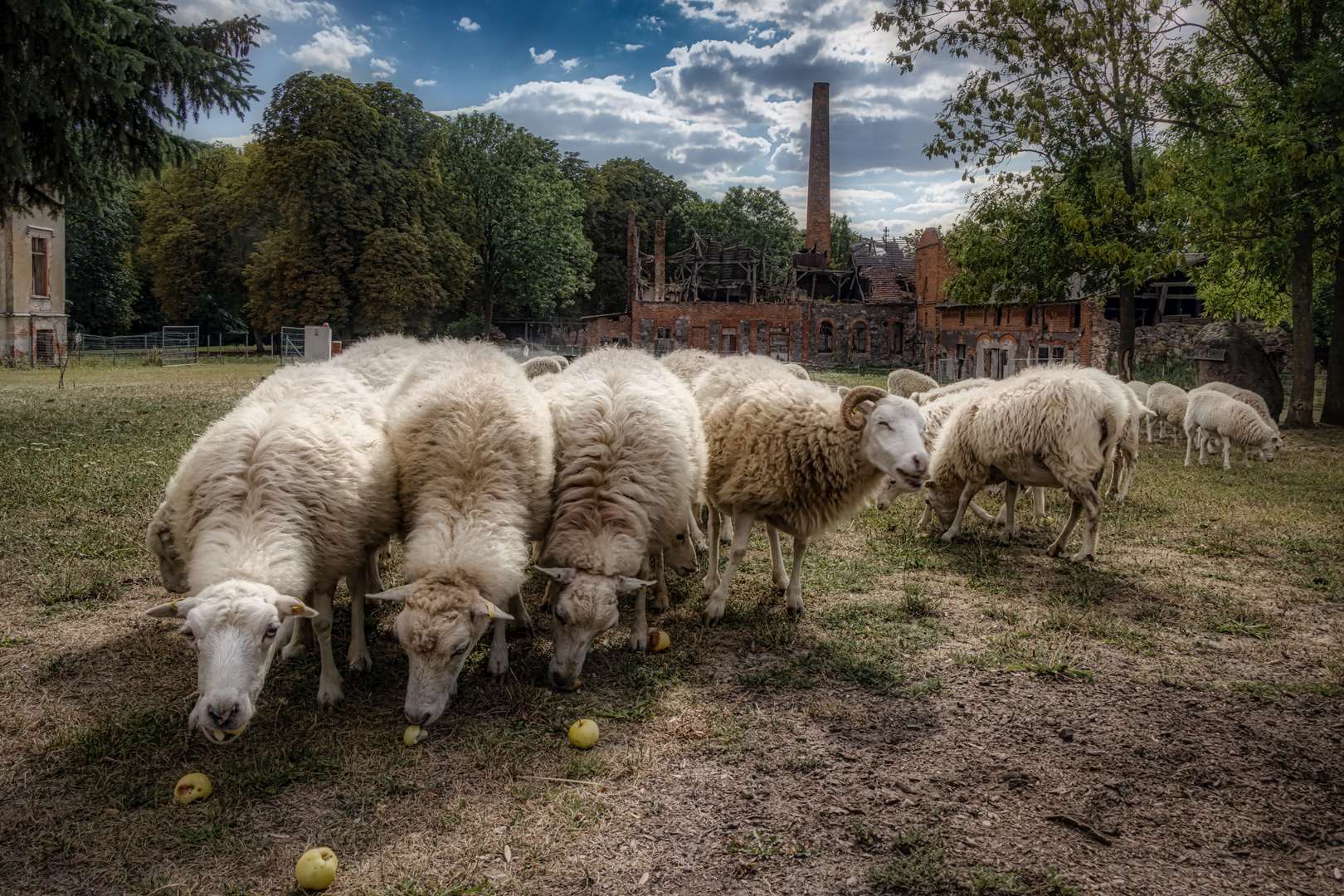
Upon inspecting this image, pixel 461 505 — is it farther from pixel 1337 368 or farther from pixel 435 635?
pixel 1337 368

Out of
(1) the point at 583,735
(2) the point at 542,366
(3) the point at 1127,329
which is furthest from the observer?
(3) the point at 1127,329

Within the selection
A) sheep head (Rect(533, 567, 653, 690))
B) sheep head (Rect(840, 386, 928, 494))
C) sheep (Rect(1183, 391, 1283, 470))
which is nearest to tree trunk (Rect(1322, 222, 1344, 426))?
sheep (Rect(1183, 391, 1283, 470))

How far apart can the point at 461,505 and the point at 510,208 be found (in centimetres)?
4315

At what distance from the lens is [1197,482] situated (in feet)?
36.9

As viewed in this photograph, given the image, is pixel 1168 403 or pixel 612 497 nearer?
pixel 612 497

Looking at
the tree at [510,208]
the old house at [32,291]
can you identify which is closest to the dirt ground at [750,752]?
the old house at [32,291]

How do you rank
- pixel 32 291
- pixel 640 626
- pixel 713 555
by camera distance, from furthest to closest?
pixel 32 291, pixel 713 555, pixel 640 626

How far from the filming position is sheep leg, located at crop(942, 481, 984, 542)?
7941 millimetres

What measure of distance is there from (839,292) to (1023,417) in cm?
4439

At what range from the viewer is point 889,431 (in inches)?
219

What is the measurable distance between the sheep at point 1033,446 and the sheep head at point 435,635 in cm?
478

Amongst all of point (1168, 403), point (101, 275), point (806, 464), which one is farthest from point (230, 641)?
point (101, 275)

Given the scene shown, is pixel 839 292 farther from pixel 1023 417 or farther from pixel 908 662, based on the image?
pixel 908 662

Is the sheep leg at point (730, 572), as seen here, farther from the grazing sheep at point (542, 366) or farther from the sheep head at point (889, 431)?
the grazing sheep at point (542, 366)
